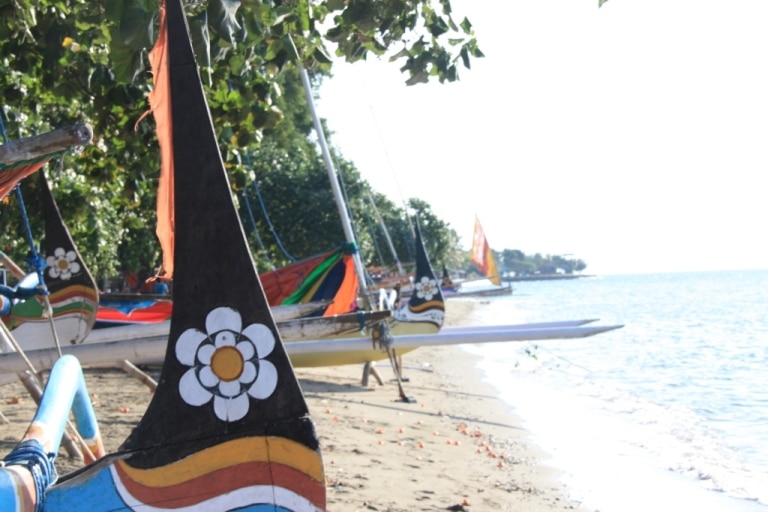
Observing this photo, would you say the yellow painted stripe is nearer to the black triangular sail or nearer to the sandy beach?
the black triangular sail

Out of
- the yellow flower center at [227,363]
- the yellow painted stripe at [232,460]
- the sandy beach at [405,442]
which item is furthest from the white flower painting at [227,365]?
the sandy beach at [405,442]

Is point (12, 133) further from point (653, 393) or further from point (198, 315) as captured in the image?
point (653, 393)

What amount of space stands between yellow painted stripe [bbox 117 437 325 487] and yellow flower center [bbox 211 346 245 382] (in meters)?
0.21

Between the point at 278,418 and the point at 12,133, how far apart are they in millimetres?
6136

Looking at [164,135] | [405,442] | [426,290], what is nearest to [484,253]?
[426,290]

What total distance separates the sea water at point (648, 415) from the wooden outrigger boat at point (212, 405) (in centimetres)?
531

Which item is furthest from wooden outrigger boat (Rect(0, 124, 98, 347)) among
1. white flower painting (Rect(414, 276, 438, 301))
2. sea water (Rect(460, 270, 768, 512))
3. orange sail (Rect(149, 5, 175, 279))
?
white flower painting (Rect(414, 276, 438, 301))

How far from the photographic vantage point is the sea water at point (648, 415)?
28.6 ft

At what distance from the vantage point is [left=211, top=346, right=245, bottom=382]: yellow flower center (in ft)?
9.89

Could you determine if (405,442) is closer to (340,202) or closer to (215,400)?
(340,202)

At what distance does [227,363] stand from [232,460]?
316 mm

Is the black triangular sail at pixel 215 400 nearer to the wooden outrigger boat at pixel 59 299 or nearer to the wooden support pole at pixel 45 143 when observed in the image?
the wooden support pole at pixel 45 143

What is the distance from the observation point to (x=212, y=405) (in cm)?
302

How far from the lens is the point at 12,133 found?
321 inches
